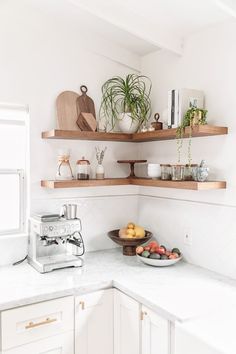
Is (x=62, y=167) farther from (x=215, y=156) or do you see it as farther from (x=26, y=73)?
(x=215, y=156)

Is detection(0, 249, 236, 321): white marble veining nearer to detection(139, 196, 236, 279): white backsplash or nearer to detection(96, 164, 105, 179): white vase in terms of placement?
detection(139, 196, 236, 279): white backsplash

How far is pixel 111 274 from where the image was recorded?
213 centimetres

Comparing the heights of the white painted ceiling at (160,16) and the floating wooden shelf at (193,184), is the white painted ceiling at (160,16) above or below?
above

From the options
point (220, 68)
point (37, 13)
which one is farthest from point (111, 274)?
point (37, 13)

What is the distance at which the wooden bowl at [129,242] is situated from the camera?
2486 millimetres

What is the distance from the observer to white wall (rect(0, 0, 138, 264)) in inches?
90.3

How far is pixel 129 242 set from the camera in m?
2.49

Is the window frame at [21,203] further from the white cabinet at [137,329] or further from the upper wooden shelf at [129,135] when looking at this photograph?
the white cabinet at [137,329]

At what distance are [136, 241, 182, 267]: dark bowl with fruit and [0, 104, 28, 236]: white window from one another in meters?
0.87

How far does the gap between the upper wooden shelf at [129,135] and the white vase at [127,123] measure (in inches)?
2.4

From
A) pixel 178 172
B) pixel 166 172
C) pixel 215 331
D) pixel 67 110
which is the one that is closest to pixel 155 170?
pixel 166 172

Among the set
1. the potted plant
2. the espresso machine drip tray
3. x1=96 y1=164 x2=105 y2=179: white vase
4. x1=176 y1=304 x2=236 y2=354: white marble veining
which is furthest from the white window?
x1=176 y1=304 x2=236 y2=354: white marble veining

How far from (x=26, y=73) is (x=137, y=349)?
1860 mm

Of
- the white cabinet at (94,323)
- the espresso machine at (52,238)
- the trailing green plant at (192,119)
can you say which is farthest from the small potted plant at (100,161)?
the white cabinet at (94,323)
